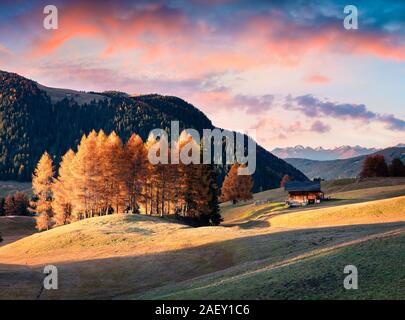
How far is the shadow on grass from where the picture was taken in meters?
31.0

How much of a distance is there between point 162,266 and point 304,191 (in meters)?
65.1

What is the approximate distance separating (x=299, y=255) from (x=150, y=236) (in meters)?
23.7

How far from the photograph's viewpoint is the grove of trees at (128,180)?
69.2 m

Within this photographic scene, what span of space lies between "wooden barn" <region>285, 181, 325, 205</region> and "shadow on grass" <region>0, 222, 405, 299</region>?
52.7 metres

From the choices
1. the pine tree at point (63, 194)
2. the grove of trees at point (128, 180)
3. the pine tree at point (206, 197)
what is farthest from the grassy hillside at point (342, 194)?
the pine tree at point (63, 194)

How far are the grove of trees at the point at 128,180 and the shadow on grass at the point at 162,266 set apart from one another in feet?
96.6

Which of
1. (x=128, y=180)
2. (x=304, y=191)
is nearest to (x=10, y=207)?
(x=128, y=180)

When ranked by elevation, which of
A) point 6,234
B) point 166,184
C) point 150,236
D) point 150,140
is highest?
point 150,140

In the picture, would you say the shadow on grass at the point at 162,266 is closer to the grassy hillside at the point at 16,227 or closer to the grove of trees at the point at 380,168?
the grassy hillside at the point at 16,227

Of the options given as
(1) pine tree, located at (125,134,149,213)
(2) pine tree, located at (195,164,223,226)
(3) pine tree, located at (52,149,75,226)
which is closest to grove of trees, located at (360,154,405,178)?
(2) pine tree, located at (195,164,223,226)

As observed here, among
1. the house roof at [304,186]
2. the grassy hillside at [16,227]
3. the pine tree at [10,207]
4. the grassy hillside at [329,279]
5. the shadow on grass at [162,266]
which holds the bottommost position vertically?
the grassy hillside at [16,227]
